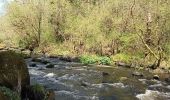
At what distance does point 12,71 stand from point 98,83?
12589mm

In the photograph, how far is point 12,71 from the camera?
17.9m

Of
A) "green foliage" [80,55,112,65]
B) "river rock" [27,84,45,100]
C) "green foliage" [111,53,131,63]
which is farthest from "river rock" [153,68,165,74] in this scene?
"river rock" [27,84,45,100]

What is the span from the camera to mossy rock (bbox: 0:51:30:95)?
17469 millimetres

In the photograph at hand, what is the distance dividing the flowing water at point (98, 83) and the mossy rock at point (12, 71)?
15.7 feet

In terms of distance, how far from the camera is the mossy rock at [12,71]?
17469 millimetres

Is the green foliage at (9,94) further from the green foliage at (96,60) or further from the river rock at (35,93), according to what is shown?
the green foliage at (96,60)

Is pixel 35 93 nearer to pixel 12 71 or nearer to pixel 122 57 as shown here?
pixel 12 71

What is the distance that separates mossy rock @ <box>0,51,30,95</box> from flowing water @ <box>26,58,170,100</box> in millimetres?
4777

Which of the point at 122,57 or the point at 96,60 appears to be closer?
the point at 96,60

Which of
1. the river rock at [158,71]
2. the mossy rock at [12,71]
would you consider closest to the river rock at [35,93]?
the mossy rock at [12,71]

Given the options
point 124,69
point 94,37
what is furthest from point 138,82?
point 94,37

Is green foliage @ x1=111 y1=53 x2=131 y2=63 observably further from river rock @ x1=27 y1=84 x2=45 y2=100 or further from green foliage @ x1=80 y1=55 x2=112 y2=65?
river rock @ x1=27 y1=84 x2=45 y2=100

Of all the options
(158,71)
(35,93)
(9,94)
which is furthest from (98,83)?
(9,94)

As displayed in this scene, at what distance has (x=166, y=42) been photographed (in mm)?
40188
